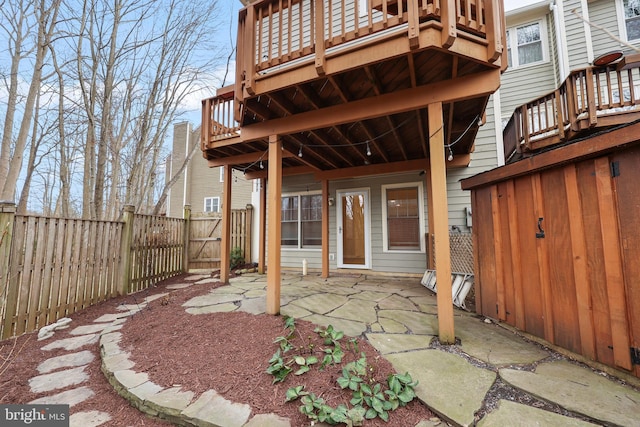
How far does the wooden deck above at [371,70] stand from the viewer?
205 centimetres

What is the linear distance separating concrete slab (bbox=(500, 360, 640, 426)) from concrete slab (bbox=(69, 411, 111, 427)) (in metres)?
2.55

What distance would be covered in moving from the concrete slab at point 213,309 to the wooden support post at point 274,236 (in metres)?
0.62

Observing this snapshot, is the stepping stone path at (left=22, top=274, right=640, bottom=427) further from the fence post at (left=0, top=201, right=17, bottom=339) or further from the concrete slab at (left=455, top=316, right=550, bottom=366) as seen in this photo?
the fence post at (left=0, top=201, right=17, bottom=339)

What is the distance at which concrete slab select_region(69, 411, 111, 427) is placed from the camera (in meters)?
1.47

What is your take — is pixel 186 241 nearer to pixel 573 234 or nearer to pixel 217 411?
pixel 217 411

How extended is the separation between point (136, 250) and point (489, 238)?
5430 millimetres

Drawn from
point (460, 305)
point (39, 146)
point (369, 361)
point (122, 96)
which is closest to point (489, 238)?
point (460, 305)

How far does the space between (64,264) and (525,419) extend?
4791 millimetres

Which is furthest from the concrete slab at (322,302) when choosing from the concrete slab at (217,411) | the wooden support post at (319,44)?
the wooden support post at (319,44)

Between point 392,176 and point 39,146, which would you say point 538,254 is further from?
point 39,146

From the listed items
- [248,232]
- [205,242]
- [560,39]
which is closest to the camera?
[560,39]

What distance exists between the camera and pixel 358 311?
305 cm

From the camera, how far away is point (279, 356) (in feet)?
6.18

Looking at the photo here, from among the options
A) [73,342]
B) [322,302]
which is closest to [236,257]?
[322,302]
